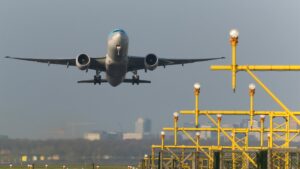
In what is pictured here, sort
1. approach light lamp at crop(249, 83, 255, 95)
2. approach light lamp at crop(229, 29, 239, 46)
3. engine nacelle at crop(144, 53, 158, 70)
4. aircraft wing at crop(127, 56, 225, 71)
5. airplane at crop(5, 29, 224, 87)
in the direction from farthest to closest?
aircraft wing at crop(127, 56, 225, 71) < engine nacelle at crop(144, 53, 158, 70) < airplane at crop(5, 29, 224, 87) < approach light lamp at crop(249, 83, 255, 95) < approach light lamp at crop(229, 29, 239, 46)

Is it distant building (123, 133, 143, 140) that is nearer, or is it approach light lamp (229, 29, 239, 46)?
approach light lamp (229, 29, 239, 46)

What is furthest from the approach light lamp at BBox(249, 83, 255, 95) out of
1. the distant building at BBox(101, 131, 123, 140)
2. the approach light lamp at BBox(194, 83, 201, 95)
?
the distant building at BBox(101, 131, 123, 140)

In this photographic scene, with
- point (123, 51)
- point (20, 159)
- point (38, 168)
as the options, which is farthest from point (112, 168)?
point (123, 51)

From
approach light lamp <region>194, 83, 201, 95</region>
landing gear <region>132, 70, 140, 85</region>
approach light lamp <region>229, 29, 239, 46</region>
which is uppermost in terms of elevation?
landing gear <region>132, 70, 140, 85</region>

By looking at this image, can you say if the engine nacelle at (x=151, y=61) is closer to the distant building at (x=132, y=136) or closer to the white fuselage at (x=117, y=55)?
the white fuselage at (x=117, y=55)

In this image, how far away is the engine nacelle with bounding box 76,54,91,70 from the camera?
8719cm

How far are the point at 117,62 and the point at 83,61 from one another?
4.45 m

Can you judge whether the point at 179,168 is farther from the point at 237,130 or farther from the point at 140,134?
the point at 140,134

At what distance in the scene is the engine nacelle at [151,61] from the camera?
8806cm

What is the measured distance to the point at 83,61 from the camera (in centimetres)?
8769

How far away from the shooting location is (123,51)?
84500 mm

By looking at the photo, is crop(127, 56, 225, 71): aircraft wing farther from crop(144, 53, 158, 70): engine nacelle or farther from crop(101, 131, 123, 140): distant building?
crop(101, 131, 123, 140): distant building

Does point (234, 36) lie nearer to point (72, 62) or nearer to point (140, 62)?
point (140, 62)

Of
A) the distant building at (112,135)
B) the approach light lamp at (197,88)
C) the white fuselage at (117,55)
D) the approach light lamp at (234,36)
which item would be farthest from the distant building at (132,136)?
the approach light lamp at (234,36)
